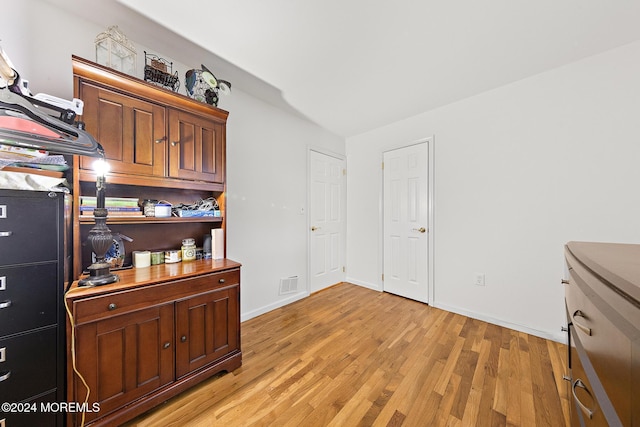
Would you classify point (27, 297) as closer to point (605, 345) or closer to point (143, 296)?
point (143, 296)

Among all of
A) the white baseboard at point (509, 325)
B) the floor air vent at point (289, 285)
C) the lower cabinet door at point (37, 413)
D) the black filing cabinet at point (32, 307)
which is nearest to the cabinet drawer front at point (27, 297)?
the black filing cabinet at point (32, 307)

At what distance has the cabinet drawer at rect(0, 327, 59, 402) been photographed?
1.02 meters

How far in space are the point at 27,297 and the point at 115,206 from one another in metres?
0.65

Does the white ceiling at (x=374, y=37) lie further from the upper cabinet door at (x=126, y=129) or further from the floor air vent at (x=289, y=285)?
the floor air vent at (x=289, y=285)

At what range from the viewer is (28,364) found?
3.50 feet

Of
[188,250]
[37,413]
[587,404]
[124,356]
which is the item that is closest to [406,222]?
[587,404]

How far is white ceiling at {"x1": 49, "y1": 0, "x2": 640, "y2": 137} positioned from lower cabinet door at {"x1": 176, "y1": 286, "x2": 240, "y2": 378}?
1.91m

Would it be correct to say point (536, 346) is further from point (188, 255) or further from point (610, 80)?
point (188, 255)

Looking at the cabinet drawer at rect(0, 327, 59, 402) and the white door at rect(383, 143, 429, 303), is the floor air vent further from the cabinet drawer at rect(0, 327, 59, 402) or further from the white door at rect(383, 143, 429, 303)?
the cabinet drawer at rect(0, 327, 59, 402)

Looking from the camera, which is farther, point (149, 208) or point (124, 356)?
point (149, 208)

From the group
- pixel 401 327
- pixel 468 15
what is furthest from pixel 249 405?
pixel 468 15

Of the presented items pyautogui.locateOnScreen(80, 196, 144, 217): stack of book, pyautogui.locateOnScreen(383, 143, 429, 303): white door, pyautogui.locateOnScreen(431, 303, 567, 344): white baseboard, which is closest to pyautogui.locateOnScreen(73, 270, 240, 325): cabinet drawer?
pyautogui.locateOnScreen(80, 196, 144, 217): stack of book

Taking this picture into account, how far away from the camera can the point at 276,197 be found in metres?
2.87

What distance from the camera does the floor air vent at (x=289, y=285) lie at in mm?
2908
